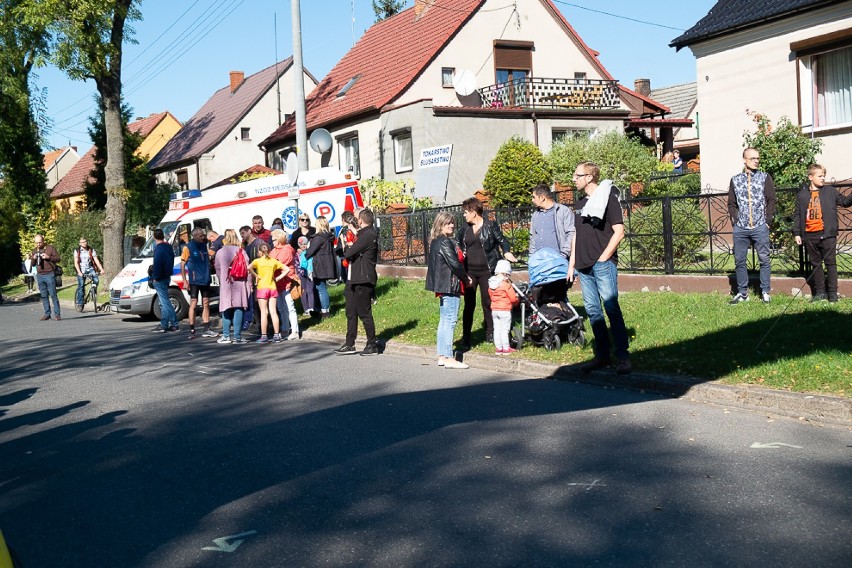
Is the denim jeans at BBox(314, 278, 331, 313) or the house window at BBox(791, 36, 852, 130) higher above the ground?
the house window at BBox(791, 36, 852, 130)

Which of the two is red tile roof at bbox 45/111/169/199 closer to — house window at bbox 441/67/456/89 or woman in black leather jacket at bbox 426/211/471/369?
house window at bbox 441/67/456/89

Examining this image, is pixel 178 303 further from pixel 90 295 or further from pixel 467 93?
pixel 467 93

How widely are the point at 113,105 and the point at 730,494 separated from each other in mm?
25370

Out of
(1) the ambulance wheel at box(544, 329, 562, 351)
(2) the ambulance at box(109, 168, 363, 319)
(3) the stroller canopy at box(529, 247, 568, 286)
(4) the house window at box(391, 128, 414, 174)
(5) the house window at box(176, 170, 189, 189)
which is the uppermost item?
(5) the house window at box(176, 170, 189, 189)

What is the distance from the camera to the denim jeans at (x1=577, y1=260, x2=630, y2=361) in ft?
30.2

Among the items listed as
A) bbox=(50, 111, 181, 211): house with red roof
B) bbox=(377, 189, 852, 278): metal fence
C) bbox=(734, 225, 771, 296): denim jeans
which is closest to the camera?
bbox=(734, 225, 771, 296): denim jeans

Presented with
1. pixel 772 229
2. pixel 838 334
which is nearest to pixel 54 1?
pixel 772 229

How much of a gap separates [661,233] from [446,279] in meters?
4.61

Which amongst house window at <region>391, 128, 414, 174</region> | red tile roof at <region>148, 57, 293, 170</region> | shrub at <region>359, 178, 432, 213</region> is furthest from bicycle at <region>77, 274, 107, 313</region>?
red tile roof at <region>148, 57, 293, 170</region>

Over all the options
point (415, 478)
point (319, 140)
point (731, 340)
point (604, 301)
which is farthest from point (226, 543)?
point (319, 140)

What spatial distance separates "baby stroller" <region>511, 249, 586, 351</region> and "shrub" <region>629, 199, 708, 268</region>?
3354mm

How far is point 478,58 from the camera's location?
109 ft

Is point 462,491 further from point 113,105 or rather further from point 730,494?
Result: point 113,105

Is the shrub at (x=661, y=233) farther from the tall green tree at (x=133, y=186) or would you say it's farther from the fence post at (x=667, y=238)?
the tall green tree at (x=133, y=186)
